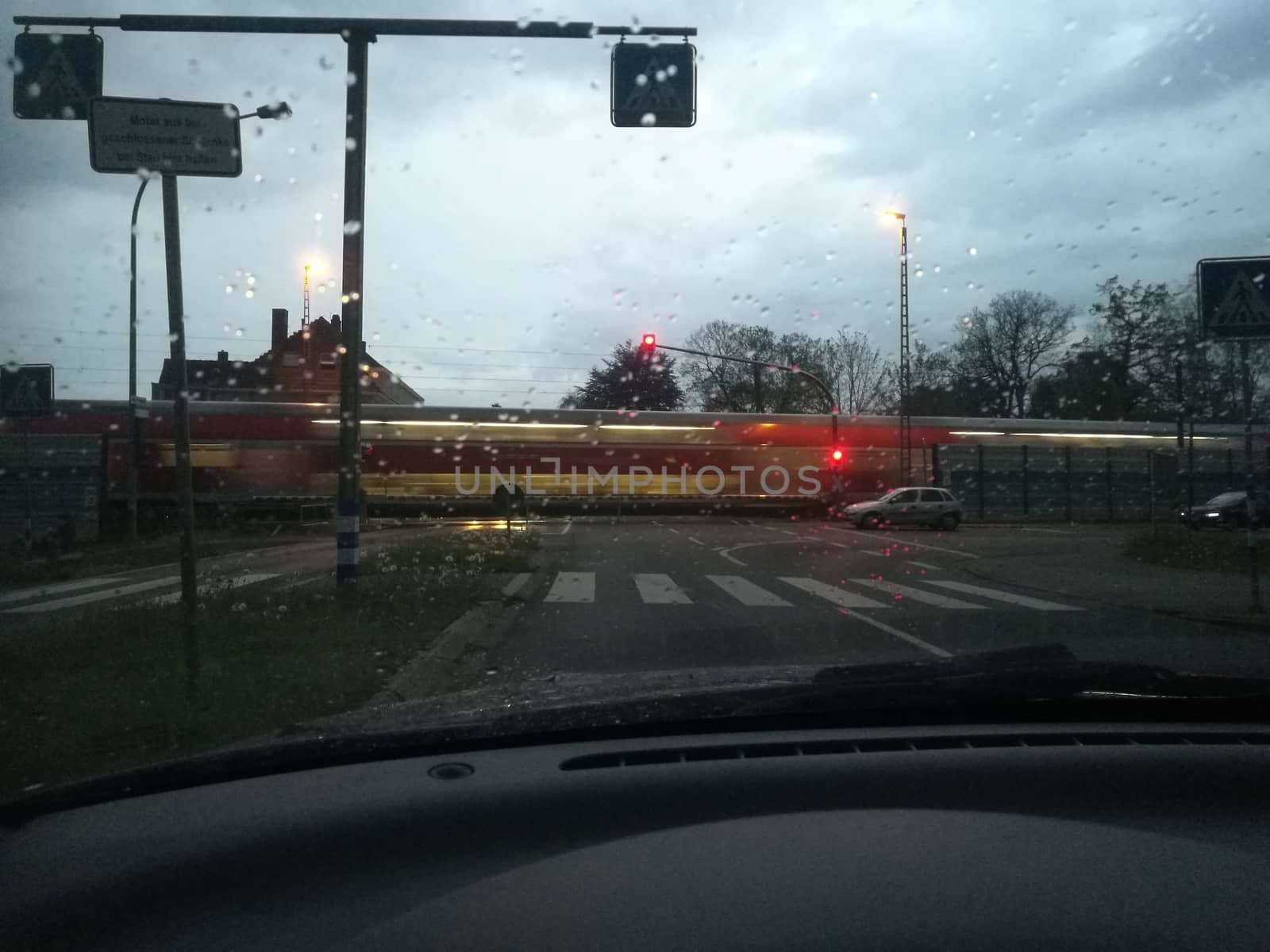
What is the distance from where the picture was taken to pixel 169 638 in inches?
358

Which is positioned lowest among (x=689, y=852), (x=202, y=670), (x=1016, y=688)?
(x=202, y=670)

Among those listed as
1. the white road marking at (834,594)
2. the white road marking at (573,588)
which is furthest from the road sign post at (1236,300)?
the white road marking at (573,588)

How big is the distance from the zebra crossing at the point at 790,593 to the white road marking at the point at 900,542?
6786 millimetres

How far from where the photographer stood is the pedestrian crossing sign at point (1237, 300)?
35.7 ft

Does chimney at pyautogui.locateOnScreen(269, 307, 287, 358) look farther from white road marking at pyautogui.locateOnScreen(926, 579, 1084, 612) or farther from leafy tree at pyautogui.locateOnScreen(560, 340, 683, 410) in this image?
white road marking at pyautogui.locateOnScreen(926, 579, 1084, 612)

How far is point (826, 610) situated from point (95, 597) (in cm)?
941

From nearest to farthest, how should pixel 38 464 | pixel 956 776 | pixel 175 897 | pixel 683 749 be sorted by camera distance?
1. pixel 175 897
2. pixel 956 776
3. pixel 683 749
4. pixel 38 464

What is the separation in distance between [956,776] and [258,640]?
23.4ft

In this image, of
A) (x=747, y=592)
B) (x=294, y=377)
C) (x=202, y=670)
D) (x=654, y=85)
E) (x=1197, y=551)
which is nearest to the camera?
(x=202, y=670)

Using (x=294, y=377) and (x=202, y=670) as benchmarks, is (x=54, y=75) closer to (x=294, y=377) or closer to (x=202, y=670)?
(x=202, y=670)

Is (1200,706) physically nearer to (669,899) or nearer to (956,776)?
(956,776)

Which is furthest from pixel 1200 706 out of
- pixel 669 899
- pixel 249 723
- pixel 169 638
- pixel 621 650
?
pixel 169 638

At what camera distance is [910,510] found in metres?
33.8

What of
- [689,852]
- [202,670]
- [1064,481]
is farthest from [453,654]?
[1064,481]
